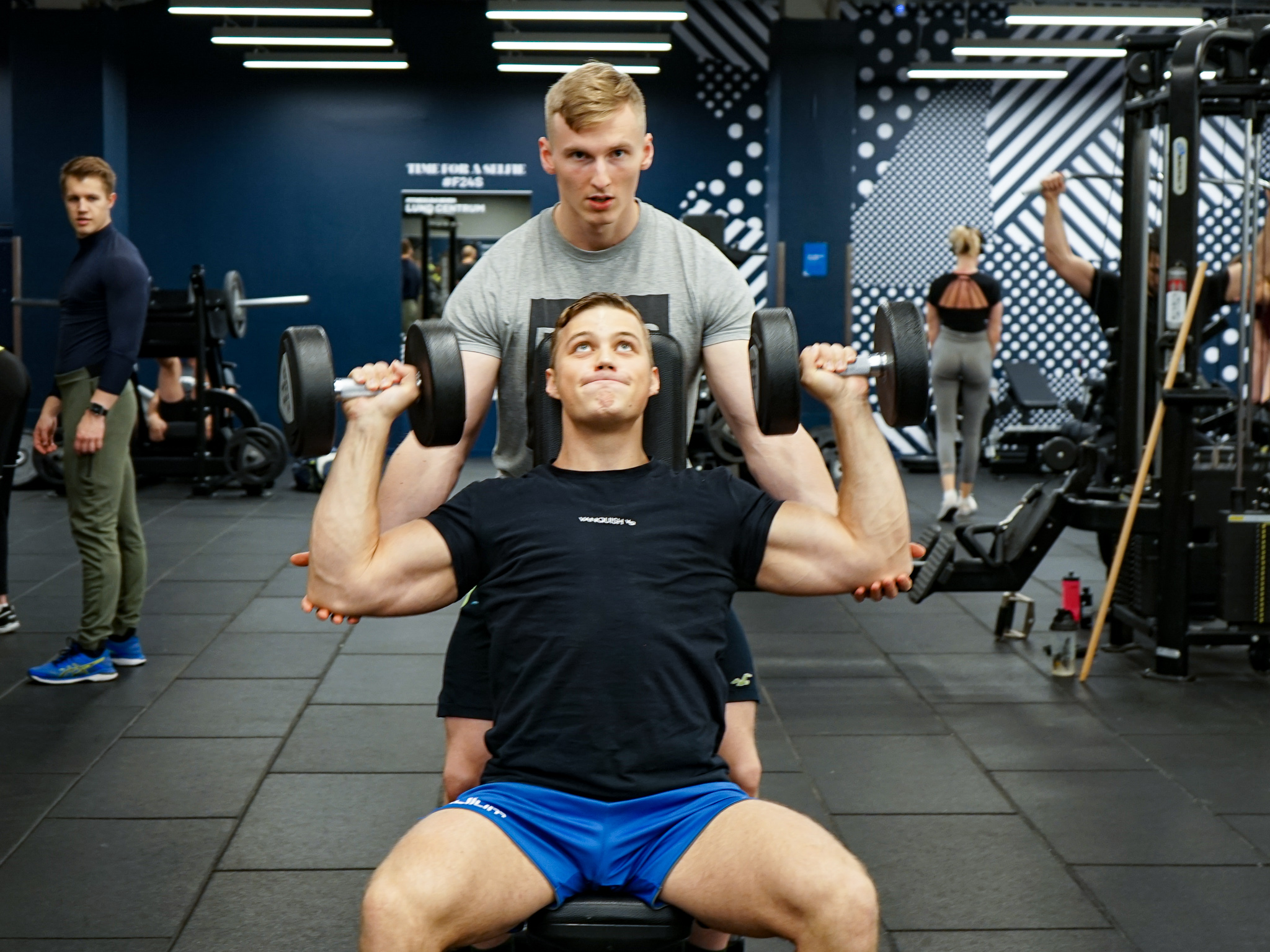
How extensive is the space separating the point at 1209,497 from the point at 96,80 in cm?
765

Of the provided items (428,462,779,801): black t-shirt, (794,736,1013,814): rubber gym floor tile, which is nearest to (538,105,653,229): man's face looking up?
(428,462,779,801): black t-shirt

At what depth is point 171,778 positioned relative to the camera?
10.2 ft

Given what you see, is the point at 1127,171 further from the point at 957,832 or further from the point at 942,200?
the point at 942,200

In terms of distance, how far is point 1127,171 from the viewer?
4.28 meters

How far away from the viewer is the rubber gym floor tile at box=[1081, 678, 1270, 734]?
3531 millimetres

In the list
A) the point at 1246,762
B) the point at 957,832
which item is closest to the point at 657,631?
the point at 957,832

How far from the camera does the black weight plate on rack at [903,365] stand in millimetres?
1809

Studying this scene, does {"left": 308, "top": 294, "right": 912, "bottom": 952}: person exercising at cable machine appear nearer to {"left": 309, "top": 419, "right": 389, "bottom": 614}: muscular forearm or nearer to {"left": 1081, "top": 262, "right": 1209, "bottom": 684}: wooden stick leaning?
{"left": 309, "top": 419, "right": 389, "bottom": 614}: muscular forearm

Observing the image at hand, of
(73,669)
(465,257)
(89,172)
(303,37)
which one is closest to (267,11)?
(303,37)

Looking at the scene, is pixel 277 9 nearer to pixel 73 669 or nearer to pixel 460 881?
pixel 73 669

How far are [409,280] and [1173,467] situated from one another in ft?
23.5

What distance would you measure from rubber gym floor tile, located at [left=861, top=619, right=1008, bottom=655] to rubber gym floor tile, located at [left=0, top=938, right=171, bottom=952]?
2.61m

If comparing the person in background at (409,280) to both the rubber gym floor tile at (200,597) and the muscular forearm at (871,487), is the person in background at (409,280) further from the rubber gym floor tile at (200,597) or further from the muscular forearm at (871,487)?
the muscular forearm at (871,487)

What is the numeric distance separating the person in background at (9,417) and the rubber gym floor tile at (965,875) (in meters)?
2.56
